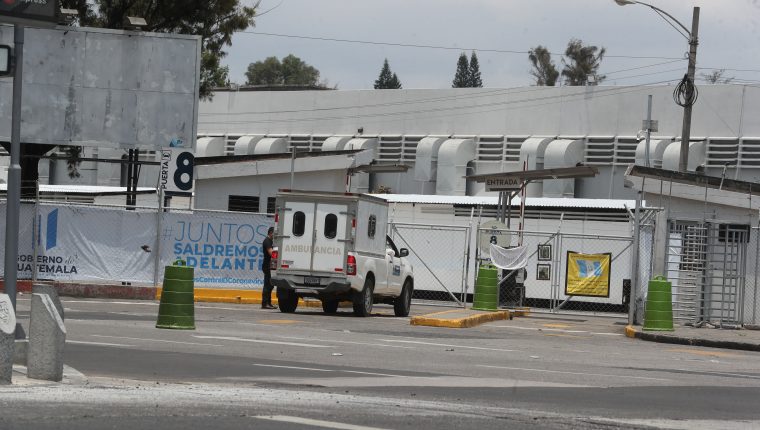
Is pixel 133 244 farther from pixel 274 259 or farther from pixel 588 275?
pixel 588 275

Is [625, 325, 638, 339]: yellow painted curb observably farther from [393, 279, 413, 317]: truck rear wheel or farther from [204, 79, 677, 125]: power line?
[204, 79, 677, 125]: power line

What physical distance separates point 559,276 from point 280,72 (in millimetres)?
129221

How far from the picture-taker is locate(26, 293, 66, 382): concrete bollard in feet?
38.5

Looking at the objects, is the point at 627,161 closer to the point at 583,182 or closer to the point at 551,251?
the point at 583,182

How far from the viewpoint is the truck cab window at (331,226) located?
89.4 ft

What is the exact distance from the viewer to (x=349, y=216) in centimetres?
2731

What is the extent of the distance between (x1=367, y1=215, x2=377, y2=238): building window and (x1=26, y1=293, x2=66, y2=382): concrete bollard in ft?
54.0

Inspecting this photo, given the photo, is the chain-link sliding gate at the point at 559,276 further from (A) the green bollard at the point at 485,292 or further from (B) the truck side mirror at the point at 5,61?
(B) the truck side mirror at the point at 5,61

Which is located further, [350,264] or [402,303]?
[402,303]

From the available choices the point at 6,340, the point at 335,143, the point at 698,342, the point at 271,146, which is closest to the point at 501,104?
the point at 335,143

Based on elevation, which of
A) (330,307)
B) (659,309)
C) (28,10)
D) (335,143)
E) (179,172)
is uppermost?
(335,143)

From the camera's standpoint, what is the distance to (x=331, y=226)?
2728 cm

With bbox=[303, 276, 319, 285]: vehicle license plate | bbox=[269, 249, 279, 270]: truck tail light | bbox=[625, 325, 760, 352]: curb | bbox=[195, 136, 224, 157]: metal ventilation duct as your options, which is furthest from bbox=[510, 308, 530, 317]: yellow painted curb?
bbox=[195, 136, 224, 157]: metal ventilation duct

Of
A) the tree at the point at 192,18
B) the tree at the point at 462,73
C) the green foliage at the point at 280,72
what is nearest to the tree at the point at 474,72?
the tree at the point at 462,73
